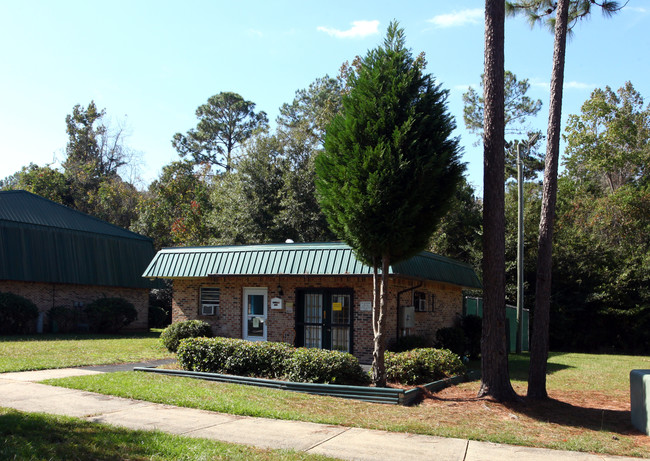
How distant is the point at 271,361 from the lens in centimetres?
1187

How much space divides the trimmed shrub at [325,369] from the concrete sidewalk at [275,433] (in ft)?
8.80

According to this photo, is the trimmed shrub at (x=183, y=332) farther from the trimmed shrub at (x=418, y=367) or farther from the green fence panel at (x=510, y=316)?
the green fence panel at (x=510, y=316)

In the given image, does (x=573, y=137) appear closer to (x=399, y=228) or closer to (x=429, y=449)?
(x=399, y=228)

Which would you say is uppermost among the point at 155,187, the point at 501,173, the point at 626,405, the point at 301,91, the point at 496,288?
the point at 301,91

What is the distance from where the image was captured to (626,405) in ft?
36.3

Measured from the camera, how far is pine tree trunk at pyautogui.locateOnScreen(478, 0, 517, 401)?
10.7 m

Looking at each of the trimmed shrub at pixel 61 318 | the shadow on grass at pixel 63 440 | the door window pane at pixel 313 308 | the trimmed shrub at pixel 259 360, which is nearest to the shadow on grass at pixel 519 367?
the door window pane at pixel 313 308

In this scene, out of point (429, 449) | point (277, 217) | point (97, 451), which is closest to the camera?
point (97, 451)

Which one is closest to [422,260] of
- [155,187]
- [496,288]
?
[496,288]

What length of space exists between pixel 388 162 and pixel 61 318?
20.4m

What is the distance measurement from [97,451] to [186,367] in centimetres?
671

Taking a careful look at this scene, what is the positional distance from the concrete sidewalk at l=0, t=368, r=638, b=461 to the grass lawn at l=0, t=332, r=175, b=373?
13.6 feet

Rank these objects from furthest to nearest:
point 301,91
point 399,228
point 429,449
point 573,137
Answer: point 301,91, point 573,137, point 399,228, point 429,449

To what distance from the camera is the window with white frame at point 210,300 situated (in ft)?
59.5
